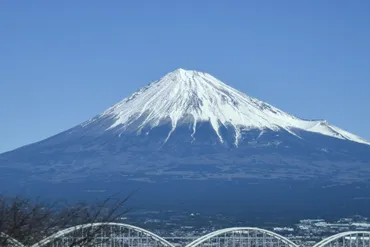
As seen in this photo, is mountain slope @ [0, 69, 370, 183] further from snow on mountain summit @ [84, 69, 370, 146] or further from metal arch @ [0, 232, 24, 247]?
metal arch @ [0, 232, 24, 247]

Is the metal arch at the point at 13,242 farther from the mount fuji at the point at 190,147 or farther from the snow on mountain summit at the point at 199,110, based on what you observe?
the snow on mountain summit at the point at 199,110

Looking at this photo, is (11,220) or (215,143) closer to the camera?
(11,220)

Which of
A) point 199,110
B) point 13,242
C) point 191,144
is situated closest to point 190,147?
point 191,144

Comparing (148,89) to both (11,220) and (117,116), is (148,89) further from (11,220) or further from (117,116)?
(11,220)

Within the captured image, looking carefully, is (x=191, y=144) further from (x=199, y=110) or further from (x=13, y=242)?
(x=13, y=242)

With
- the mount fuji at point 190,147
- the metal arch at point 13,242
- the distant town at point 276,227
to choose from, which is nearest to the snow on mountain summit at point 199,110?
the mount fuji at point 190,147

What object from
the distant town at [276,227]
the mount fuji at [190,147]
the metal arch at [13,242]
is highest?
the mount fuji at [190,147]

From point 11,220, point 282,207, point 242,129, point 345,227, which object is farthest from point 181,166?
point 11,220
